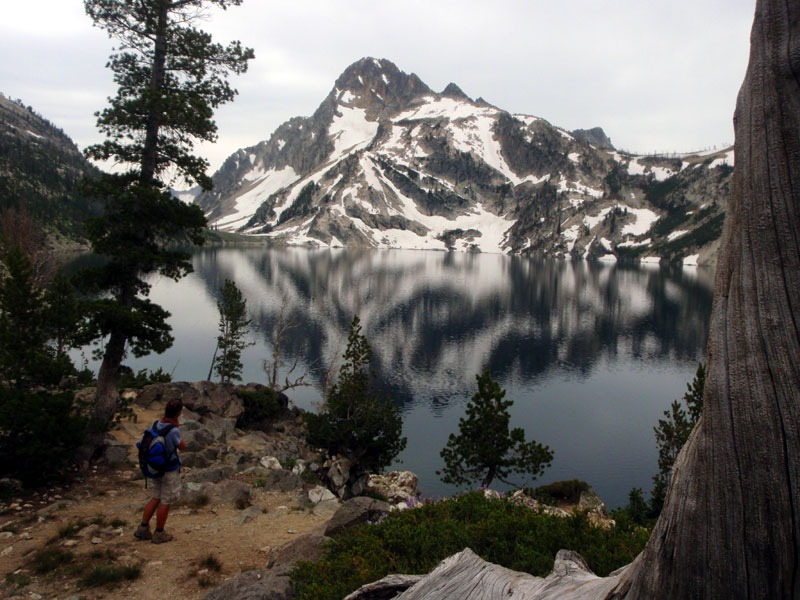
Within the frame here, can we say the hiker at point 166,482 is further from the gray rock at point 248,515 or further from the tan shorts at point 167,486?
the gray rock at point 248,515

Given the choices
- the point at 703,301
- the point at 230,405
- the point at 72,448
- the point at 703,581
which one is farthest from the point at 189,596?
the point at 703,301

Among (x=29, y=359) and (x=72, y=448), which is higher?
(x=29, y=359)

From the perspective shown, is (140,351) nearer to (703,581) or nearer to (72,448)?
(72,448)

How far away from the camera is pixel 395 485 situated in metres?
24.5

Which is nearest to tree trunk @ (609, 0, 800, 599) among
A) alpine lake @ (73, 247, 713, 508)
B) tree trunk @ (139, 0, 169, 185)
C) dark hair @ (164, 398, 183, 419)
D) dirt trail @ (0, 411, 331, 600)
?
dirt trail @ (0, 411, 331, 600)

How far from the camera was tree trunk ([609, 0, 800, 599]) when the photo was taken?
232 centimetres

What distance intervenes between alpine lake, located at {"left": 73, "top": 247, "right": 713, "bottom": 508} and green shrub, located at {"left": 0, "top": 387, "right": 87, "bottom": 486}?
21.1 m

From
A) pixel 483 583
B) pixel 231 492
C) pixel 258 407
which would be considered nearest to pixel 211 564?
pixel 231 492

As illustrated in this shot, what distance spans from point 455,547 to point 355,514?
187 inches

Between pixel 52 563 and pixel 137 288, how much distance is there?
920cm

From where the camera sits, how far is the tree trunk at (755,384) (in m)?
2.32

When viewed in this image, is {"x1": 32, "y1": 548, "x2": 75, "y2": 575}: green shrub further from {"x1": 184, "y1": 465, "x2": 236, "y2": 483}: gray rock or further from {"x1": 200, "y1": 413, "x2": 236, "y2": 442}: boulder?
{"x1": 200, "y1": 413, "x2": 236, "y2": 442}: boulder

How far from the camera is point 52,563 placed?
9078 millimetres

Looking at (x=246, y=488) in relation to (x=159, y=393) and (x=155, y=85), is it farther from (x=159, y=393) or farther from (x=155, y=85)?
(x=159, y=393)
